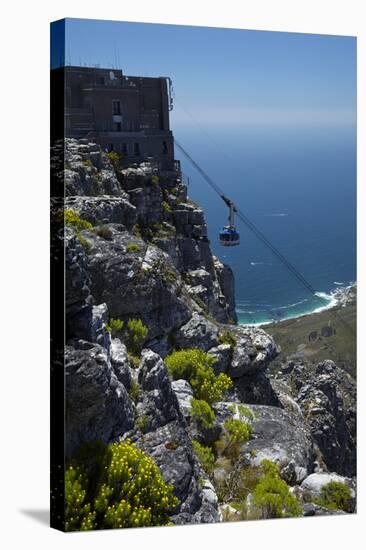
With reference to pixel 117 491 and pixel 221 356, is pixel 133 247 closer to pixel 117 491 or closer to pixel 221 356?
pixel 221 356

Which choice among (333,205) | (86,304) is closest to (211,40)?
(333,205)

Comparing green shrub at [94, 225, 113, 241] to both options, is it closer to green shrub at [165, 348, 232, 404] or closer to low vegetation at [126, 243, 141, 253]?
low vegetation at [126, 243, 141, 253]

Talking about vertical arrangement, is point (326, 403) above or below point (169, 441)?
below

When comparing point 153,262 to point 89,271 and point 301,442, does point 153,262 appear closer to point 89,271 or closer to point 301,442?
point 89,271

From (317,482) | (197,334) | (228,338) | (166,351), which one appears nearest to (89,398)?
(166,351)

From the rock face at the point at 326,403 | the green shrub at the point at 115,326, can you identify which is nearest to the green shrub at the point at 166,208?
the green shrub at the point at 115,326

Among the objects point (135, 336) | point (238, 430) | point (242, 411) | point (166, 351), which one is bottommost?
point (238, 430)

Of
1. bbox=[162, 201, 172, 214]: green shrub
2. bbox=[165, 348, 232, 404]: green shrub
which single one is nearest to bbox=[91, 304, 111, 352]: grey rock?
bbox=[165, 348, 232, 404]: green shrub

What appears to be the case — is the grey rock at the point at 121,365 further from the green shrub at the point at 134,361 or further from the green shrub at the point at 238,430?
the green shrub at the point at 238,430
